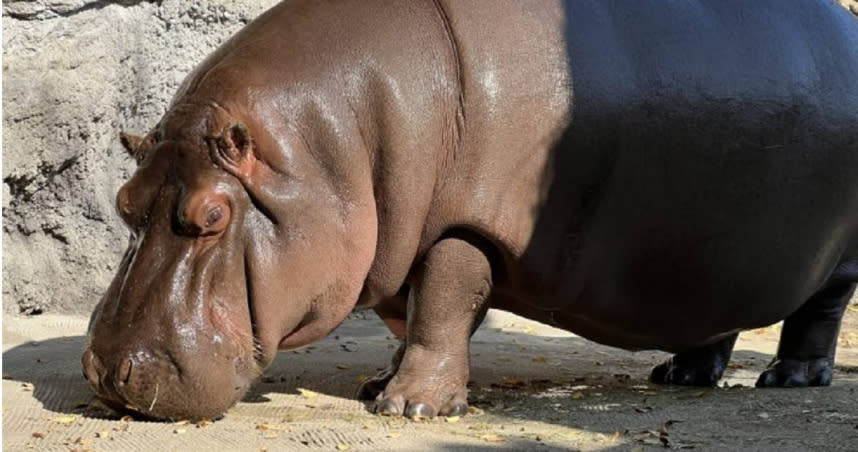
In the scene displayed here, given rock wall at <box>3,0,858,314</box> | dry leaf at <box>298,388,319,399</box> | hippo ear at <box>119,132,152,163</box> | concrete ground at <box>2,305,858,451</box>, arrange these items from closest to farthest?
concrete ground at <box>2,305,858,451</box> < hippo ear at <box>119,132,152,163</box> < dry leaf at <box>298,388,319,399</box> < rock wall at <box>3,0,858,314</box>

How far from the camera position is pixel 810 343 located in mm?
6211

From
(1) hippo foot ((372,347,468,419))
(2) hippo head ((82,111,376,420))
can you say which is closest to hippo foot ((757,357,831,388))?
(1) hippo foot ((372,347,468,419))

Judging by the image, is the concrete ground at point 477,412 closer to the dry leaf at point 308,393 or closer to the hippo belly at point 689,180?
the dry leaf at point 308,393

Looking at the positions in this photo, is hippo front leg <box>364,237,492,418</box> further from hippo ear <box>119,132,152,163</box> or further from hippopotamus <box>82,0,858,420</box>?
hippo ear <box>119,132,152,163</box>

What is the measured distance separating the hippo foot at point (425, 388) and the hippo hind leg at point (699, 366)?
1558mm

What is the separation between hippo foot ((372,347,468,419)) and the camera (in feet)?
16.1

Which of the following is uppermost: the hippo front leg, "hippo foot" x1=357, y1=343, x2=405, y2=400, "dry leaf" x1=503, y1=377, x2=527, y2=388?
the hippo front leg

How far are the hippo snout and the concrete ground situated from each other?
0.20ft

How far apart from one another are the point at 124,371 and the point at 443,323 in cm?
118

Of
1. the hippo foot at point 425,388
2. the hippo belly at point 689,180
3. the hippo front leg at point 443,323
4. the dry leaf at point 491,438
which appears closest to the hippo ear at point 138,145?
the hippo front leg at point 443,323

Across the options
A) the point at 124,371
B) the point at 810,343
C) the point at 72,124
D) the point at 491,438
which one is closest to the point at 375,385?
the point at 491,438

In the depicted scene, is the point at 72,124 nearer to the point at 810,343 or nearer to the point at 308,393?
the point at 308,393

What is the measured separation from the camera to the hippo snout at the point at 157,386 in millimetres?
4574

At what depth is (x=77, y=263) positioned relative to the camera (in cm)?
808
